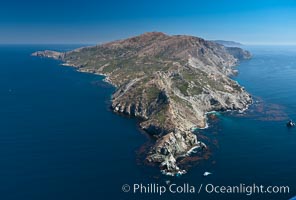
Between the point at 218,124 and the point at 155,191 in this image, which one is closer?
the point at 155,191

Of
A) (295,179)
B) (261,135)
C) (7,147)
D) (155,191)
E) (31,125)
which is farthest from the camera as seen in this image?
(31,125)

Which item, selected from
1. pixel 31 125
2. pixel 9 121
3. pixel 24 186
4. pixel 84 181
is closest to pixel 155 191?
pixel 84 181

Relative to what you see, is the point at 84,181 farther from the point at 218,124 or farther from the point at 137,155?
the point at 218,124

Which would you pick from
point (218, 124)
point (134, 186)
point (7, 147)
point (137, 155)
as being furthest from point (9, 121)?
point (218, 124)

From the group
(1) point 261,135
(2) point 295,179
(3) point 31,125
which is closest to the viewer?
(2) point 295,179

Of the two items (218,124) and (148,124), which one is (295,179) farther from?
(148,124)

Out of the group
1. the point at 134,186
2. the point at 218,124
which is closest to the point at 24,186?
the point at 134,186

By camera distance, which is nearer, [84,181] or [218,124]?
[84,181]

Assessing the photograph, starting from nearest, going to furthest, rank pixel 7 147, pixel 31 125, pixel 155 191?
1. pixel 155 191
2. pixel 7 147
3. pixel 31 125

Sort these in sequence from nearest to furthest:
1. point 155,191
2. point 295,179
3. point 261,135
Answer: point 155,191
point 295,179
point 261,135
